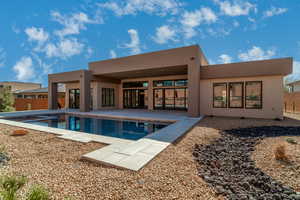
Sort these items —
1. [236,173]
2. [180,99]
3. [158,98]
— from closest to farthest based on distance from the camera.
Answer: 1. [236,173]
2. [180,99]
3. [158,98]

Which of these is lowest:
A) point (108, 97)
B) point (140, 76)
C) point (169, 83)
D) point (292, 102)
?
point (292, 102)

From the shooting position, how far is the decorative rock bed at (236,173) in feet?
7.71

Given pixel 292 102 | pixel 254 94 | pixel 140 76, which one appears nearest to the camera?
pixel 254 94

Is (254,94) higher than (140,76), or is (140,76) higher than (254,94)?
(140,76)

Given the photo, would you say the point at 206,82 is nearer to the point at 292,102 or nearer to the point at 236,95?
the point at 236,95

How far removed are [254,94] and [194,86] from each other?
3914 millimetres

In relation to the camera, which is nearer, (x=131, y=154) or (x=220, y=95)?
(x=131, y=154)

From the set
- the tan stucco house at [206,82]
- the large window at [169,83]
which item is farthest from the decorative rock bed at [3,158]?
the large window at [169,83]

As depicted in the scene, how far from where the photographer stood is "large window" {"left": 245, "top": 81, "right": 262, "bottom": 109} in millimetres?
9406

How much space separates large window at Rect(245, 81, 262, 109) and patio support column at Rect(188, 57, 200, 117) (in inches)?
131

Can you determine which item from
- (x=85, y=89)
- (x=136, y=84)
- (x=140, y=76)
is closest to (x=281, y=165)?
(x=140, y=76)

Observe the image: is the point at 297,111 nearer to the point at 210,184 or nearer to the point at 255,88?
the point at 255,88

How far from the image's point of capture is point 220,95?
407 inches

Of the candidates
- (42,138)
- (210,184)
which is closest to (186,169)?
(210,184)
